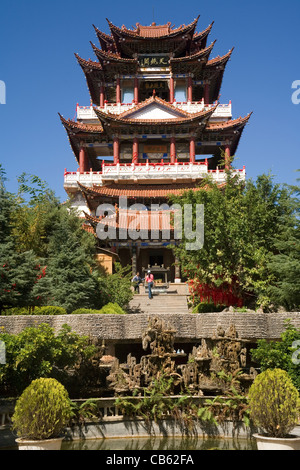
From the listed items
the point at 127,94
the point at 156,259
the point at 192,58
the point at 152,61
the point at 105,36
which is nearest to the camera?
the point at 156,259

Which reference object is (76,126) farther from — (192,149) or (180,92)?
(180,92)

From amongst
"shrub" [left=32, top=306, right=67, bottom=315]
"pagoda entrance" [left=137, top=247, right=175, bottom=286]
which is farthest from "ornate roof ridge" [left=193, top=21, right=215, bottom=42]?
"shrub" [left=32, top=306, right=67, bottom=315]

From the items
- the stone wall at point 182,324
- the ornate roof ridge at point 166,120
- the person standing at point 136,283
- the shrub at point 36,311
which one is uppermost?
the ornate roof ridge at point 166,120

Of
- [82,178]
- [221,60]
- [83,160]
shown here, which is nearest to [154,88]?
[221,60]

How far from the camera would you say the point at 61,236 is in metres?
20.9

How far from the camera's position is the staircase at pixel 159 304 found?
2158cm

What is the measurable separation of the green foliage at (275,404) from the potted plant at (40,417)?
3.89m

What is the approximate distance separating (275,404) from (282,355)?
3.14 m

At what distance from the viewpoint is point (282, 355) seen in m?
12.3

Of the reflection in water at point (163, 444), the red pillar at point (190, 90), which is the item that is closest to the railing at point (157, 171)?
the red pillar at point (190, 90)

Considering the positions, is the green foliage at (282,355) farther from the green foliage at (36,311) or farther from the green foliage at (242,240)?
the green foliage at (36,311)

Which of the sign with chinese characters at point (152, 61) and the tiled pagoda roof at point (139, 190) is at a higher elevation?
the sign with chinese characters at point (152, 61)

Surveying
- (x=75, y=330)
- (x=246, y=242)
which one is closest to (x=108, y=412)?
(x=75, y=330)

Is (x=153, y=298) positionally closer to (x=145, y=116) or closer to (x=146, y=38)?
(x=145, y=116)
